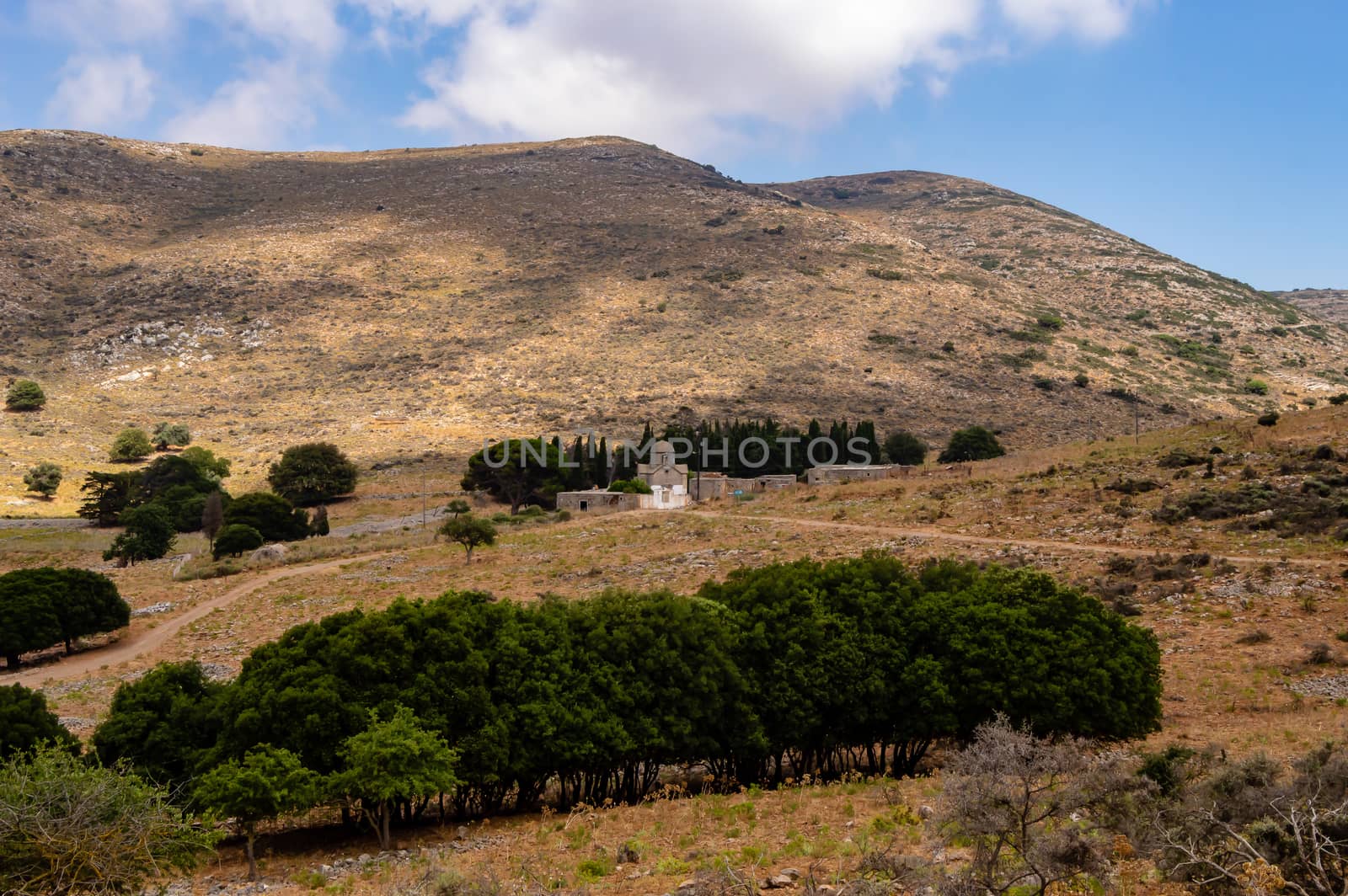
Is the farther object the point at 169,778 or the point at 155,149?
the point at 155,149

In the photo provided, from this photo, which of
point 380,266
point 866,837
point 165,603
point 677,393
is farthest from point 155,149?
point 866,837

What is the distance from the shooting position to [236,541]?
51.7 meters

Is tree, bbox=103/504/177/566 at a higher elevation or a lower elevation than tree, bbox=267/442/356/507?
lower

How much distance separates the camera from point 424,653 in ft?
66.1

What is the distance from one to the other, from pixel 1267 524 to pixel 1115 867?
28.4m

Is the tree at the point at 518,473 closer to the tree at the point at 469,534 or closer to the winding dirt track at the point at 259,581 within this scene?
the tree at the point at 469,534

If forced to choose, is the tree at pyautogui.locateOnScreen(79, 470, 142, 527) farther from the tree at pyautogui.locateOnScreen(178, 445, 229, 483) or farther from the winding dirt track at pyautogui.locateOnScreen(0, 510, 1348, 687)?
the winding dirt track at pyautogui.locateOnScreen(0, 510, 1348, 687)

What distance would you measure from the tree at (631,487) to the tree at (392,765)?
42.5 m

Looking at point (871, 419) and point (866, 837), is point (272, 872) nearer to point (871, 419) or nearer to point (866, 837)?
point (866, 837)

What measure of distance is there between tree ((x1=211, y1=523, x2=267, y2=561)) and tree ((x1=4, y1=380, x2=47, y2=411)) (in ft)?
153

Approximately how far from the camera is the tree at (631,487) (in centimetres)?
6070

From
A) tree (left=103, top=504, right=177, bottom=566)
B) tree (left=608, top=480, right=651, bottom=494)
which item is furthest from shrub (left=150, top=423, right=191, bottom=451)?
tree (left=608, top=480, right=651, bottom=494)

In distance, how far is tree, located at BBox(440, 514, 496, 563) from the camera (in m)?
45.4

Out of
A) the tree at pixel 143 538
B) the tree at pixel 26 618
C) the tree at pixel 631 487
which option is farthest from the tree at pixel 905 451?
the tree at pixel 26 618
